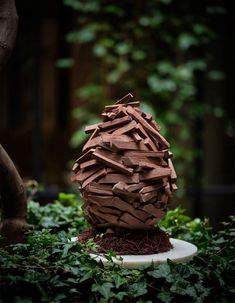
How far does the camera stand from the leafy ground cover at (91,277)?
286 cm

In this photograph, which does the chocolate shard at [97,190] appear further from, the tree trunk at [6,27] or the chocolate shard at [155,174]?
the tree trunk at [6,27]

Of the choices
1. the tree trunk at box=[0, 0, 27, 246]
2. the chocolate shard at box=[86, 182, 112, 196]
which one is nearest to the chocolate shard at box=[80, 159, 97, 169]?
the chocolate shard at box=[86, 182, 112, 196]

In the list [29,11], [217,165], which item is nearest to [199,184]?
[217,165]

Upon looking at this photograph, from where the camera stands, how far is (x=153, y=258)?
10.6 ft

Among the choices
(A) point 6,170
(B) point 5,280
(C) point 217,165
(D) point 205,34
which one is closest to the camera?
(B) point 5,280

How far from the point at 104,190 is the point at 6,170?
52 centimetres

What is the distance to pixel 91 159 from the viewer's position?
350 centimetres

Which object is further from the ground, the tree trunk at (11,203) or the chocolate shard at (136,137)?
the chocolate shard at (136,137)

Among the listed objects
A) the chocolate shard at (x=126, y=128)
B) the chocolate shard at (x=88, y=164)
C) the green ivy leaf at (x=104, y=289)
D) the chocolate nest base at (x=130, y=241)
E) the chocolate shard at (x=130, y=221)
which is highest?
the chocolate shard at (x=126, y=128)

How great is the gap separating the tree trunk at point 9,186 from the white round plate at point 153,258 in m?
0.45

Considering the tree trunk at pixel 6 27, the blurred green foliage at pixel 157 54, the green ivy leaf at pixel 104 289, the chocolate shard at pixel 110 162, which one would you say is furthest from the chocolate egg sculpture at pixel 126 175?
the blurred green foliage at pixel 157 54

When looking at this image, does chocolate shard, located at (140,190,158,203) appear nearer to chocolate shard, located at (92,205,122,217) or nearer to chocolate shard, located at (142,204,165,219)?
chocolate shard, located at (142,204,165,219)

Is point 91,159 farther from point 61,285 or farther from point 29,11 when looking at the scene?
point 29,11

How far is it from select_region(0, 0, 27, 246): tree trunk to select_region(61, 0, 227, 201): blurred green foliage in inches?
129
